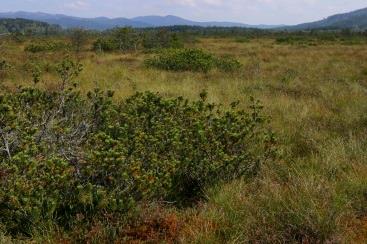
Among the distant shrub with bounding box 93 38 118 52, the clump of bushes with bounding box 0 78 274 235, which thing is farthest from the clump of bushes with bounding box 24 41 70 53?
the clump of bushes with bounding box 0 78 274 235

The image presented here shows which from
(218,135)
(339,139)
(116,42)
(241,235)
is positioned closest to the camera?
(241,235)

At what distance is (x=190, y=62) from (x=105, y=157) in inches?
474

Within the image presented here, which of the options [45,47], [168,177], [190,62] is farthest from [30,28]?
[168,177]

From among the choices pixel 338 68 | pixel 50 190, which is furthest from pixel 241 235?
pixel 338 68

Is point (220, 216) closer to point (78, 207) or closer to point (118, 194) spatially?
point (118, 194)

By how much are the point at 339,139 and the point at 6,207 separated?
4395 mm

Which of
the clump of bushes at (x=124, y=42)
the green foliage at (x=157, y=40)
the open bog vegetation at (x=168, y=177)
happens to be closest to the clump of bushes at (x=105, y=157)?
the open bog vegetation at (x=168, y=177)

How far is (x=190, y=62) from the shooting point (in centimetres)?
1565

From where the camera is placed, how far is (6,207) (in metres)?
3.62

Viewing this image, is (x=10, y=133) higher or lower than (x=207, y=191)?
higher

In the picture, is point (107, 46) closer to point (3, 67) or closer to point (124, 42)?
point (124, 42)

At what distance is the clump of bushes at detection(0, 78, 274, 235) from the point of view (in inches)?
141

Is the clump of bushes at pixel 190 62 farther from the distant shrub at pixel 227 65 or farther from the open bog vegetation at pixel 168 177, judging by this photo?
the open bog vegetation at pixel 168 177

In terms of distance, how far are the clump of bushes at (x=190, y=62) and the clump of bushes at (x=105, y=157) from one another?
9.49 m
